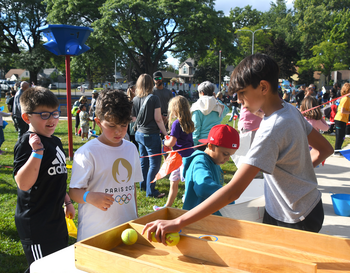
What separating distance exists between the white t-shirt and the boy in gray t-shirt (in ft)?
1.97

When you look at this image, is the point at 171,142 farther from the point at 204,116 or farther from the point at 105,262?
the point at 105,262

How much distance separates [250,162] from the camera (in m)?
1.60

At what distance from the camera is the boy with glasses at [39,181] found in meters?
2.10

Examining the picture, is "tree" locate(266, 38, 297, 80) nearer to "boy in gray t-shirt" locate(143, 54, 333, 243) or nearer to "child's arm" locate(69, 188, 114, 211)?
"boy in gray t-shirt" locate(143, 54, 333, 243)

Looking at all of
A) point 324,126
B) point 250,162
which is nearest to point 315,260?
point 250,162

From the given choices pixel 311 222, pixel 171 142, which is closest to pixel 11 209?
pixel 171 142

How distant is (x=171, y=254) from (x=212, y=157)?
1099 millimetres

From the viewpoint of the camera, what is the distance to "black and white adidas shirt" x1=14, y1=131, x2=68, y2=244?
7.05 ft

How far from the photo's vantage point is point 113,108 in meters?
2.18

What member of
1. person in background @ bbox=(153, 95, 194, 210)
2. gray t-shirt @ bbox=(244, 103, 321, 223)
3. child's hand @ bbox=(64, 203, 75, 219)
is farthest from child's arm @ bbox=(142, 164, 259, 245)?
person in background @ bbox=(153, 95, 194, 210)

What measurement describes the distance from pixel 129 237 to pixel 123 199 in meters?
0.52

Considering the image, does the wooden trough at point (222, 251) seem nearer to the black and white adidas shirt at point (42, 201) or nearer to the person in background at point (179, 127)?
the black and white adidas shirt at point (42, 201)

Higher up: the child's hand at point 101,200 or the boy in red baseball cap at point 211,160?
the boy in red baseball cap at point 211,160

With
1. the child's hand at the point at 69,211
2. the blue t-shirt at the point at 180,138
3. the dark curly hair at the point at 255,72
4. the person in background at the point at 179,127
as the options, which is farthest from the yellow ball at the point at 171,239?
the blue t-shirt at the point at 180,138
